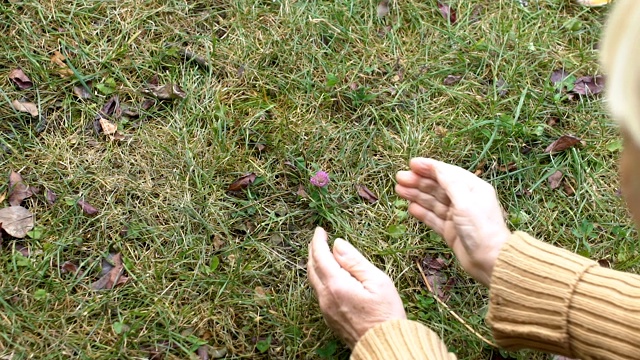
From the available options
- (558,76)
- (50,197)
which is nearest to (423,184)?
(558,76)

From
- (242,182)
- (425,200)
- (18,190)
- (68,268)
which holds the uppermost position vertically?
(425,200)

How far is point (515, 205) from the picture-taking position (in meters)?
2.91

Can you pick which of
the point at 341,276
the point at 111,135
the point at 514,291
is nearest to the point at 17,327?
the point at 111,135

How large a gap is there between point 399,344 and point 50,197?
60.6 inches

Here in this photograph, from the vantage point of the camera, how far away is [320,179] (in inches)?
110

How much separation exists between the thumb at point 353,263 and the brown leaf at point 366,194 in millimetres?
385

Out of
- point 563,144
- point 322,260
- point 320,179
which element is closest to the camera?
point 322,260

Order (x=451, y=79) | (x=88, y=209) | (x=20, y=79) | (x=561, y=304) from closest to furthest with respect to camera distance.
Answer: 1. (x=561, y=304)
2. (x=88, y=209)
3. (x=20, y=79)
4. (x=451, y=79)

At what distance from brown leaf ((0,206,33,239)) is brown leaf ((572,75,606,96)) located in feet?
8.30

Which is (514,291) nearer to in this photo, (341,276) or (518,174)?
(341,276)

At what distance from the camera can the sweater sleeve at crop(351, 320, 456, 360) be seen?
2.09 m

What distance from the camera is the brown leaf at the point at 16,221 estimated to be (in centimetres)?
260

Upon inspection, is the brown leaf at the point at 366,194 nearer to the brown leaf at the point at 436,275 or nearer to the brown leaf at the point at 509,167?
the brown leaf at the point at 436,275

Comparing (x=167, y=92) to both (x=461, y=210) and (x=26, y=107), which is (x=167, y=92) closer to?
(x=26, y=107)
